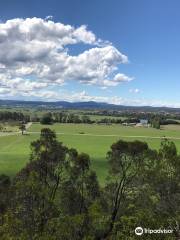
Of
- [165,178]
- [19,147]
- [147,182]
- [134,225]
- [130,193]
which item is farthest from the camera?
[19,147]

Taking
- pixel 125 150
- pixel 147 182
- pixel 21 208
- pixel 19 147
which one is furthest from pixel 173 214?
pixel 19 147

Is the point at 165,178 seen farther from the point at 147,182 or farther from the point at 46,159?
the point at 46,159

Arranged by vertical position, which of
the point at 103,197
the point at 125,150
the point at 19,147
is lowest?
the point at 19,147

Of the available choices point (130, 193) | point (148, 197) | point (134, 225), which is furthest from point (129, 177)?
point (134, 225)

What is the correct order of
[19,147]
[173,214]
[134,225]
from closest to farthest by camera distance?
[134,225], [173,214], [19,147]

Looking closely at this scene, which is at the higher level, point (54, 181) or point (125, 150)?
point (125, 150)

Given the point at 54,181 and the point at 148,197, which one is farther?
the point at 54,181
